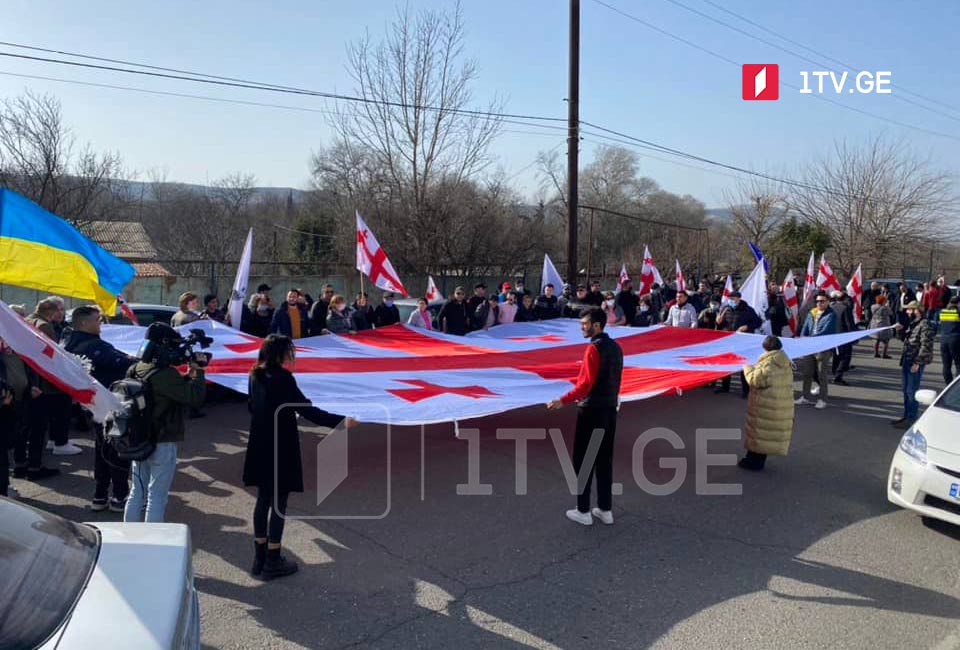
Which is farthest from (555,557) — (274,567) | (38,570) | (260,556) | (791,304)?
(791,304)

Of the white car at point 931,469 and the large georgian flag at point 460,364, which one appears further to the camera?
the large georgian flag at point 460,364

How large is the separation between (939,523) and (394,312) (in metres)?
9.68

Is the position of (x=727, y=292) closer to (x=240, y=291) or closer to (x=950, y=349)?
(x=950, y=349)

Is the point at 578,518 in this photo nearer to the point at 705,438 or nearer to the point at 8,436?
the point at 705,438

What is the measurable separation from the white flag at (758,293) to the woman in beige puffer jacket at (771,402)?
5.46 meters

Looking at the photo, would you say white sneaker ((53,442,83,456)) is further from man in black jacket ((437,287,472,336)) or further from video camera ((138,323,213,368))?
man in black jacket ((437,287,472,336))

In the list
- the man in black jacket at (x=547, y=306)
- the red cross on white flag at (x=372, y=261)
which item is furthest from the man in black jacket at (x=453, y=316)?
the red cross on white flag at (x=372, y=261)

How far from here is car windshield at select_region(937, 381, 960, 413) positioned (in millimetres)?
6891

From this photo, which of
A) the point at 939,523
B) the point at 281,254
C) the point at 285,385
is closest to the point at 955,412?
the point at 939,523

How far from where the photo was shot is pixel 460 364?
9.38 metres

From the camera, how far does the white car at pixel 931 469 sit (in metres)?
5.86

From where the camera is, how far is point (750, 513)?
661cm

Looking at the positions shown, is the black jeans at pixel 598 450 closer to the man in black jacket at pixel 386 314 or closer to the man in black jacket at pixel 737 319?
the man in black jacket at pixel 737 319

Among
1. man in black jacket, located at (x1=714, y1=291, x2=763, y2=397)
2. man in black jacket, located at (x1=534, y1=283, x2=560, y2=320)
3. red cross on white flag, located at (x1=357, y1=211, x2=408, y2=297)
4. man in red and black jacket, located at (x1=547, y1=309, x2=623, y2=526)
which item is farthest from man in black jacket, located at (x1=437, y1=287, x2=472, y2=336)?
man in red and black jacket, located at (x1=547, y1=309, x2=623, y2=526)
